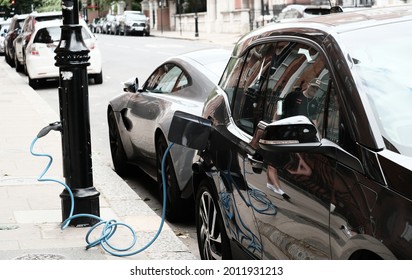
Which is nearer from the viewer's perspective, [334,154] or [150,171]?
[334,154]

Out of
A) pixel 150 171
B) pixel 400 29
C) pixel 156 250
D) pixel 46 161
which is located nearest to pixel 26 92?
pixel 46 161

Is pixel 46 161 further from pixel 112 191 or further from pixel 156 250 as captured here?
pixel 156 250

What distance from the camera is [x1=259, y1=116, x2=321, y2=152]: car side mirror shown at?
3.74 m

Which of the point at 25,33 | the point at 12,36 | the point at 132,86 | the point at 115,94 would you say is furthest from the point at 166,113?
the point at 12,36

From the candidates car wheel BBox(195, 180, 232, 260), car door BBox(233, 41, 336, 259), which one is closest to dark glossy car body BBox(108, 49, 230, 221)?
car wheel BBox(195, 180, 232, 260)

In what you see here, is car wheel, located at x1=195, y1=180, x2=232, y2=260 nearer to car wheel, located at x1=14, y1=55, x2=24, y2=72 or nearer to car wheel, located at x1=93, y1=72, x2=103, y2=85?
car wheel, located at x1=93, y1=72, x2=103, y2=85

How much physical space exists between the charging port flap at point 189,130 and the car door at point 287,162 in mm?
304

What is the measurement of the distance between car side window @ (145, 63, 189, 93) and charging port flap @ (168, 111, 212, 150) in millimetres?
2778

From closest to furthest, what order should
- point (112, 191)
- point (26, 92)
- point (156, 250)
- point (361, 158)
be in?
point (361, 158), point (156, 250), point (112, 191), point (26, 92)

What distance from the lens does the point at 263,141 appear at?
155 inches

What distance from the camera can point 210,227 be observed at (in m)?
5.51

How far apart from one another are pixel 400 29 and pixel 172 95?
4.29m

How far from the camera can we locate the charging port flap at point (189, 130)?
207 inches

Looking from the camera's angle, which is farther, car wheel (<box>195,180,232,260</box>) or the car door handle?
car wheel (<box>195,180,232,260</box>)
